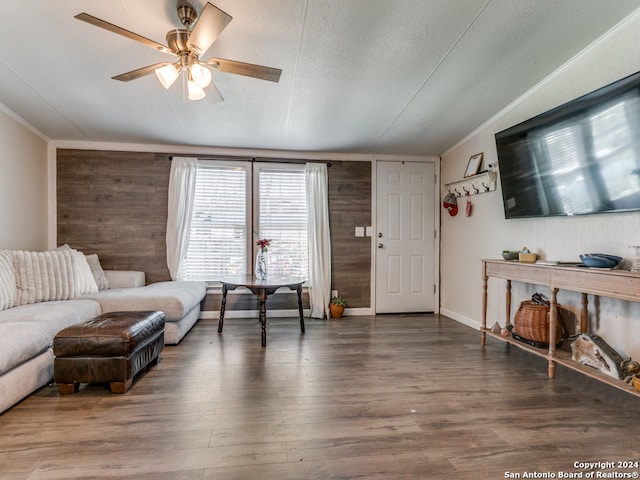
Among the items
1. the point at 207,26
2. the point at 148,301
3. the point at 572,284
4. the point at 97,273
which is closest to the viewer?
the point at 207,26

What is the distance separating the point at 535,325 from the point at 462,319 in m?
1.55

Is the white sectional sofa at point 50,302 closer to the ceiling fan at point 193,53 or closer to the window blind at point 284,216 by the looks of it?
the window blind at point 284,216

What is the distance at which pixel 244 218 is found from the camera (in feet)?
14.3

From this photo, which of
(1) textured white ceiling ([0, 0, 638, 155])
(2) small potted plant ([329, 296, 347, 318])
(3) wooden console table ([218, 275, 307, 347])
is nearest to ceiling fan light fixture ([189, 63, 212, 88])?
(1) textured white ceiling ([0, 0, 638, 155])

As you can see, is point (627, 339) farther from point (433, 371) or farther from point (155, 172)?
point (155, 172)

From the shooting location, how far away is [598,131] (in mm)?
2201

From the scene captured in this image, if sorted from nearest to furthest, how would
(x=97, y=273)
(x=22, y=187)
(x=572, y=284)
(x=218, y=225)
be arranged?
(x=572, y=284)
(x=22, y=187)
(x=97, y=273)
(x=218, y=225)

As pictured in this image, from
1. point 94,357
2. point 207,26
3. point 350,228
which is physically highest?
point 207,26

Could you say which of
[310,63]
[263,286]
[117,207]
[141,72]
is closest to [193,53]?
[141,72]

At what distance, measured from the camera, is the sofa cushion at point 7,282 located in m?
2.58

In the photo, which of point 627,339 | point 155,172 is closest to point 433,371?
point 627,339

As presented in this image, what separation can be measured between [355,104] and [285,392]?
259cm

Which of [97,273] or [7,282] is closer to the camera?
[7,282]

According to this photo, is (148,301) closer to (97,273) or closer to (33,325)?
(33,325)
